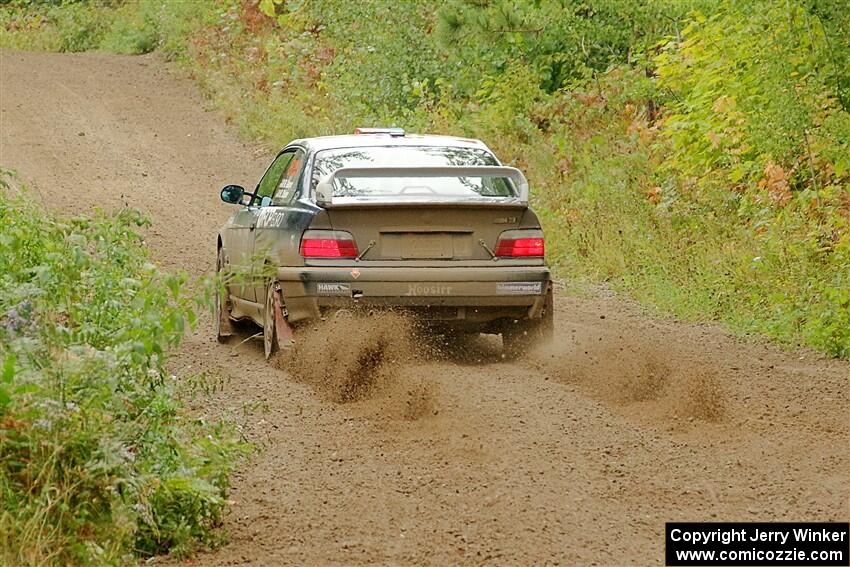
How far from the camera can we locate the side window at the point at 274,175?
11273 mm

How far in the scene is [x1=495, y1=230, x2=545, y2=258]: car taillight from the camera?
9812 mm

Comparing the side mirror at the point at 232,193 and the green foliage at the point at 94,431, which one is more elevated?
the side mirror at the point at 232,193

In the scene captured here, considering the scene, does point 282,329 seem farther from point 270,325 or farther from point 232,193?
point 232,193

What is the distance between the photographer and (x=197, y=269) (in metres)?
15.5

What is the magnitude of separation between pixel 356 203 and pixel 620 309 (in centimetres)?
453

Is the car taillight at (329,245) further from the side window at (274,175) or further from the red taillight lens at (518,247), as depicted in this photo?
the side window at (274,175)

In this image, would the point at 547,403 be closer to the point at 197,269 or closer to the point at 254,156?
the point at 197,269

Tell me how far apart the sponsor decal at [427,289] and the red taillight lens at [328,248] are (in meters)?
0.45

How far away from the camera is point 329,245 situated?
953 centimetres

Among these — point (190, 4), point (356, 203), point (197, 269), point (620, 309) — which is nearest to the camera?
point (356, 203)

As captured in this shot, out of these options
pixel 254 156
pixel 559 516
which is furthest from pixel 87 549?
pixel 254 156

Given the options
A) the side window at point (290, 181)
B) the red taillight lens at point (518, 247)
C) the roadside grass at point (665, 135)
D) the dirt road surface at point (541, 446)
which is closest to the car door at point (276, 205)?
the side window at point (290, 181)

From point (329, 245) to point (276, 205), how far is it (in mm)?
1231

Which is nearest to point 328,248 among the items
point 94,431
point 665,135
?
point 94,431
